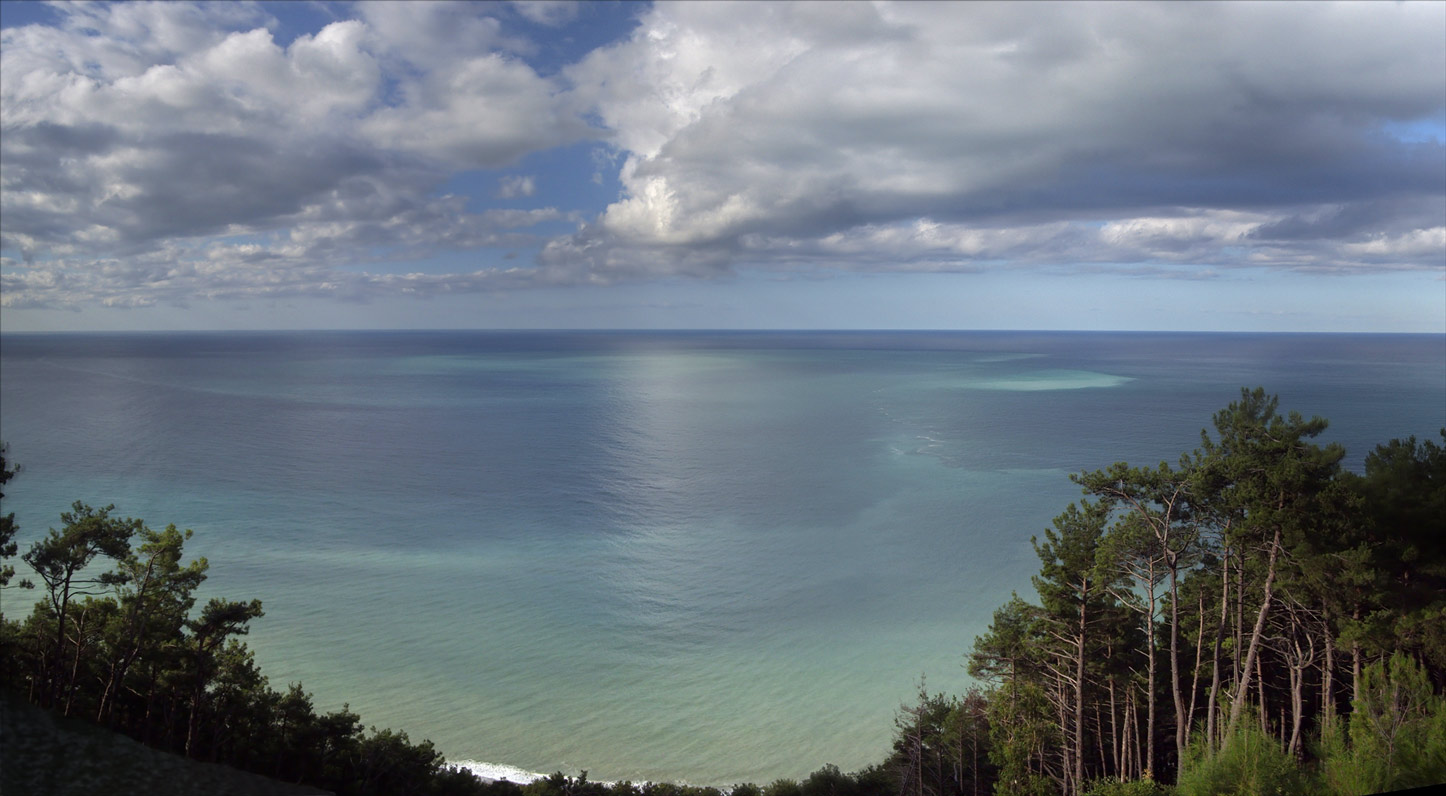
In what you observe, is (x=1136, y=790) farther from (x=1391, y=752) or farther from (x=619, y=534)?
(x=619, y=534)

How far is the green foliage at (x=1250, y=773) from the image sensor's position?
6.60m

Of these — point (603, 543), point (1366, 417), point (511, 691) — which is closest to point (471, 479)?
point (603, 543)

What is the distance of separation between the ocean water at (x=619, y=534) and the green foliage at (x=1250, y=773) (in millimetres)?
7850

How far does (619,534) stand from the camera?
27656mm

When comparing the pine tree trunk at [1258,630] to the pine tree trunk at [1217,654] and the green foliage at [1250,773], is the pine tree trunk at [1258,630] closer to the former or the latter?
the pine tree trunk at [1217,654]

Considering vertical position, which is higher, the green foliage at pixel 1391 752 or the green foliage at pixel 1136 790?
the green foliage at pixel 1391 752

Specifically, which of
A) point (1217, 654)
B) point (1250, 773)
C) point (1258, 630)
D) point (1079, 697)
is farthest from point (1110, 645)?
point (1250, 773)

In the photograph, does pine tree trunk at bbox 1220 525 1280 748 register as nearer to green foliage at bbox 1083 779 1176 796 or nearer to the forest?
the forest

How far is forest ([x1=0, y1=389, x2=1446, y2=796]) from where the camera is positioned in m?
9.89

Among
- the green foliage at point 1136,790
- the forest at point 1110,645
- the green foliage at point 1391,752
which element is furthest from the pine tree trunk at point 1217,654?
the green foliage at point 1391,752

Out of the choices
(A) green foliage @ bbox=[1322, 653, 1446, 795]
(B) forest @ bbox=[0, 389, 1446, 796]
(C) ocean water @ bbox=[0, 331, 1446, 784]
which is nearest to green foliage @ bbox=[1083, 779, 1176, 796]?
(B) forest @ bbox=[0, 389, 1446, 796]

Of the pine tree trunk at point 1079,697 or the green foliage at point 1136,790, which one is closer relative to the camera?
the green foliage at point 1136,790

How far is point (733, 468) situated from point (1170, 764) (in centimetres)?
2683

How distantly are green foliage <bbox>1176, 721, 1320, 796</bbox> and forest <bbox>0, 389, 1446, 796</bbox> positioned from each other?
162cm
